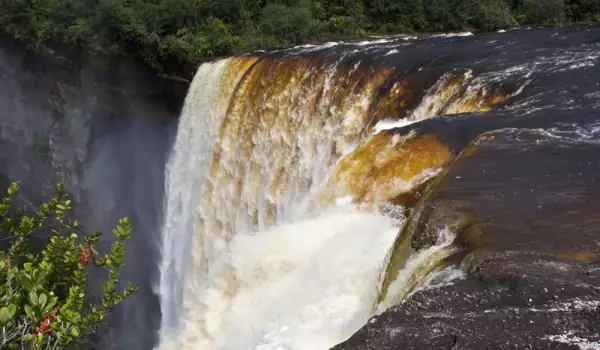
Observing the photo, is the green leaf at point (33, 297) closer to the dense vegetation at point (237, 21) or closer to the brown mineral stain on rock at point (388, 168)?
the brown mineral stain on rock at point (388, 168)

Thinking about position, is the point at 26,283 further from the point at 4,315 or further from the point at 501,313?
the point at 501,313

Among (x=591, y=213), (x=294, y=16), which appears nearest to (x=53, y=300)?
(x=591, y=213)

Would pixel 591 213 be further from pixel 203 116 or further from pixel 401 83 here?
pixel 203 116

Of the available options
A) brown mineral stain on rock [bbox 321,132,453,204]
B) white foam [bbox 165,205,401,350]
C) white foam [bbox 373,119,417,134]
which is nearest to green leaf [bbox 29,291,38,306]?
white foam [bbox 165,205,401,350]

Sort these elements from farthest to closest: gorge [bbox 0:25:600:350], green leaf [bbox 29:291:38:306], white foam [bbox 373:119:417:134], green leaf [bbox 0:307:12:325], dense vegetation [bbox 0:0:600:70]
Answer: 1. dense vegetation [bbox 0:0:600:70]
2. white foam [bbox 373:119:417:134]
3. gorge [bbox 0:25:600:350]
4. green leaf [bbox 29:291:38:306]
5. green leaf [bbox 0:307:12:325]

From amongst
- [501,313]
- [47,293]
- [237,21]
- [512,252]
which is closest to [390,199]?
[512,252]

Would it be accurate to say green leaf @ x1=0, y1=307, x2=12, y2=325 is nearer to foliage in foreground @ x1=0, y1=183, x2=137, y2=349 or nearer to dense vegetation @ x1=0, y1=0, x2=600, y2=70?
foliage in foreground @ x1=0, y1=183, x2=137, y2=349
